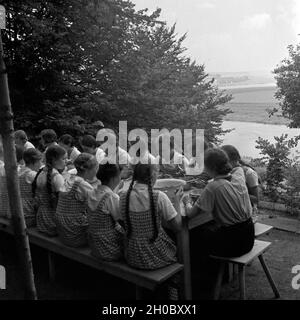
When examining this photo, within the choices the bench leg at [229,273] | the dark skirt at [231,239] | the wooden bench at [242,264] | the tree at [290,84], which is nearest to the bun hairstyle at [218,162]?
the dark skirt at [231,239]

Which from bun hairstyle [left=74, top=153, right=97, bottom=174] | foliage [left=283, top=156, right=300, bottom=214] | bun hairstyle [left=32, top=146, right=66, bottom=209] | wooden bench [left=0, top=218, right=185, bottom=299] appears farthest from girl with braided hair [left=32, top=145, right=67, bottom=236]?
foliage [left=283, top=156, right=300, bottom=214]

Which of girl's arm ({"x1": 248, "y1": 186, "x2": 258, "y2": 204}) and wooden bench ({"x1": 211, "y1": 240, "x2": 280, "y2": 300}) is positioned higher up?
girl's arm ({"x1": 248, "y1": 186, "x2": 258, "y2": 204})

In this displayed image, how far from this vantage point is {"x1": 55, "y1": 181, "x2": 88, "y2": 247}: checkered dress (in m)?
3.61

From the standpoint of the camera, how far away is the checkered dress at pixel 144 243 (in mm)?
3113

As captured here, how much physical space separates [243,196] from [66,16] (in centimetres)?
612

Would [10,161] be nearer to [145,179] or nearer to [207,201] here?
[145,179]

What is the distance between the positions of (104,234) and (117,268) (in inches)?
11.7

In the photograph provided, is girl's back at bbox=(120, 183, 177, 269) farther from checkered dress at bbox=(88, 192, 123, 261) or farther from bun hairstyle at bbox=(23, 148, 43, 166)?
bun hairstyle at bbox=(23, 148, 43, 166)

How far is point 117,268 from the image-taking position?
327 centimetres

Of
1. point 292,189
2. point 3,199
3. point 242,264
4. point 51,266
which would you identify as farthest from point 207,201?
point 292,189

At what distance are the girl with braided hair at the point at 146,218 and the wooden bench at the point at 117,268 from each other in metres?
0.07

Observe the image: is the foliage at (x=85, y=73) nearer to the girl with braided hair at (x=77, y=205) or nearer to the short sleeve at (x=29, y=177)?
the short sleeve at (x=29, y=177)
